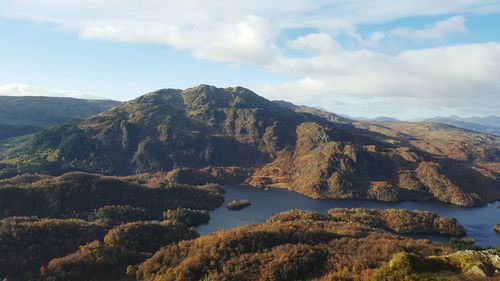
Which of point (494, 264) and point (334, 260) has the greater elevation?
point (494, 264)

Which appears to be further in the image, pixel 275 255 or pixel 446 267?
pixel 275 255

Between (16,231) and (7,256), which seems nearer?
(7,256)

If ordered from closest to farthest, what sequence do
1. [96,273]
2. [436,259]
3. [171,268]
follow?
[436,259], [171,268], [96,273]

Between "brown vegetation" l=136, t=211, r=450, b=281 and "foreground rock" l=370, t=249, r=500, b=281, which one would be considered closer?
"foreground rock" l=370, t=249, r=500, b=281

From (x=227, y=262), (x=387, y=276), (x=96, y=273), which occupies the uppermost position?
(x=387, y=276)

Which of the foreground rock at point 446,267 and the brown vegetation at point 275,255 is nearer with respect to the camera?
the foreground rock at point 446,267

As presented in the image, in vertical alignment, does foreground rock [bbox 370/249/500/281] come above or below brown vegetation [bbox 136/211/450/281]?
above

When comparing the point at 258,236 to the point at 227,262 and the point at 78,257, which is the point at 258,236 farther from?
the point at 78,257

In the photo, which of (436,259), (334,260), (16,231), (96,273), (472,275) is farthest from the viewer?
(16,231)

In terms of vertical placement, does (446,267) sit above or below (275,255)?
above

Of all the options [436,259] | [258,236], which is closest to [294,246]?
[258,236]

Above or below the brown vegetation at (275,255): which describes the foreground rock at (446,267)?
above
